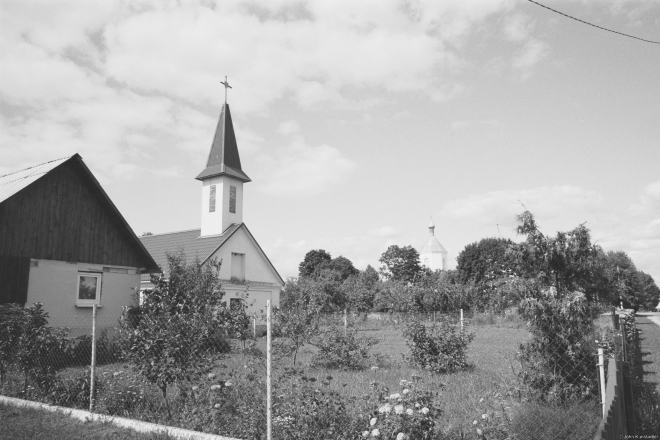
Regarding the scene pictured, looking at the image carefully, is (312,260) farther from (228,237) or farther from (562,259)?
(562,259)

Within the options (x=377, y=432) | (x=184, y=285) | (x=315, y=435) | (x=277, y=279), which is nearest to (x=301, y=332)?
(x=184, y=285)

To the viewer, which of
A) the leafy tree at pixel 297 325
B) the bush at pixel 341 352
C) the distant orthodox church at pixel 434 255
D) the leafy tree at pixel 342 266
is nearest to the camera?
the bush at pixel 341 352

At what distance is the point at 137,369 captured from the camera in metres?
7.20

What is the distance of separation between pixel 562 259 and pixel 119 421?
6.81 meters

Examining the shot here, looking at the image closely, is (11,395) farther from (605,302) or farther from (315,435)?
(605,302)

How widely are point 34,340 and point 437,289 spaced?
3407 centimetres

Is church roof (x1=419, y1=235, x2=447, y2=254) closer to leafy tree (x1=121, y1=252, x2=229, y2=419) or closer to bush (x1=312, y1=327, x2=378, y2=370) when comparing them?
bush (x1=312, y1=327, x2=378, y2=370)

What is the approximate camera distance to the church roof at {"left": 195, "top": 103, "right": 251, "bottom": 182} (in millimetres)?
27469

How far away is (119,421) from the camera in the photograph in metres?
6.95

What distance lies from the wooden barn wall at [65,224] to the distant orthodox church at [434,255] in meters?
86.9

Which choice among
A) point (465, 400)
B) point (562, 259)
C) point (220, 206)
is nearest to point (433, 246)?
point (220, 206)

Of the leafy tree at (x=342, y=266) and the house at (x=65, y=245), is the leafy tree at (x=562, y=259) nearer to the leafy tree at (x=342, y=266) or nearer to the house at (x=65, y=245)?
the house at (x=65, y=245)

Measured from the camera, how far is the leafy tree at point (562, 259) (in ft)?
22.6

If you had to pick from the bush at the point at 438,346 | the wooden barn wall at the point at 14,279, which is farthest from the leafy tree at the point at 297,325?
the wooden barn wall at the point at 14,279
